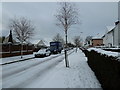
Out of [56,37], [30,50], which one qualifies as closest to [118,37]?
[30,50]

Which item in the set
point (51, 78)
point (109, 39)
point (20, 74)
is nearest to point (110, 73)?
point (51, 78)

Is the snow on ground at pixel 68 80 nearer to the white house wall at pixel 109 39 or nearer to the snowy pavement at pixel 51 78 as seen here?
the snowy pavement at pixel 51 78

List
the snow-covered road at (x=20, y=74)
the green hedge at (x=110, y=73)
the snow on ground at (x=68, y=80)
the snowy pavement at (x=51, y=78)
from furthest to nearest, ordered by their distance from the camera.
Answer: the snow-covered road at (x=20, y=74), the snowy pavement at (x=51, y=78), the snow on ground at (x=68, y=80), the green hedge at (x=110, y=73)

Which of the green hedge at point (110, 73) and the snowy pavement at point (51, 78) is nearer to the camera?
the green hedge at point (110, 73)

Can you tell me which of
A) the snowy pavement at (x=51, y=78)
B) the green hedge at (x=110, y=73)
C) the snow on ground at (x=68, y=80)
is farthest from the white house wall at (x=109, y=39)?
Answer: the green hedge at (x=110, y=73)

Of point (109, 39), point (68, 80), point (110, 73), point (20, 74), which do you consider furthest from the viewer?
point (109, 39)

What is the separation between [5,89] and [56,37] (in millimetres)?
98437

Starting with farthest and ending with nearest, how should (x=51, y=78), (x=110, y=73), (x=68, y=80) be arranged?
(x=51, y=78) → (x=68, y=80) → (x=110, y=73)

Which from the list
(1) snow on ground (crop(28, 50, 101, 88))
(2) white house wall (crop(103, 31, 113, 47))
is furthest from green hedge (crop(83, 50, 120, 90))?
(2) white house wall (crop(103, 31, 113, 47))

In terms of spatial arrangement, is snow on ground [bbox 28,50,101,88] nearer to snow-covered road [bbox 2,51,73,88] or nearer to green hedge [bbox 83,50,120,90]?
snow-covered road [bbox 2,51,73,88]

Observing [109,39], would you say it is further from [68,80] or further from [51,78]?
[68,80]

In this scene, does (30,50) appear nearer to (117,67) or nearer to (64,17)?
(64,17)

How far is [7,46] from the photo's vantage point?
95.1 ft

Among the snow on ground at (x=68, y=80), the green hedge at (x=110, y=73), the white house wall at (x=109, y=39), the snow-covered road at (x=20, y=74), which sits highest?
the white house wall at (x=109, y=39)
